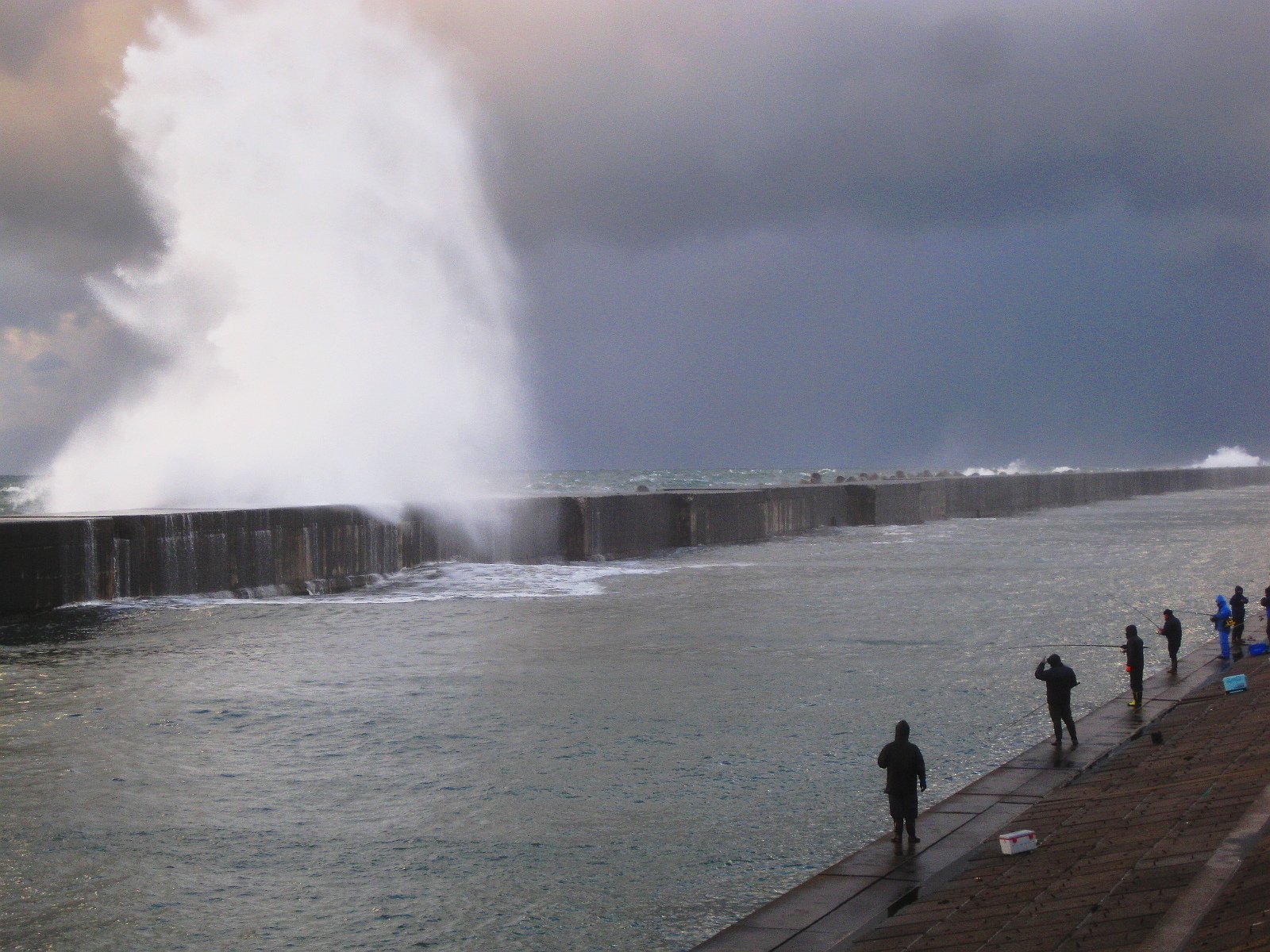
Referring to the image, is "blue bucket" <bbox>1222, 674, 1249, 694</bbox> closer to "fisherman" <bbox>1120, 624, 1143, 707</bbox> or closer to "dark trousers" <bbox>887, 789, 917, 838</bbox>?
"fisherman" <bbox>1120, 624, 1143, 707</bbox>

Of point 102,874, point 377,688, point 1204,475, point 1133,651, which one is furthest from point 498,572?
point 1204,475

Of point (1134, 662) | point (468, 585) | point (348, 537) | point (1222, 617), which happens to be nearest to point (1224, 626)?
point (1222, 617)

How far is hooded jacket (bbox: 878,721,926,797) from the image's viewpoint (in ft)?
23.5

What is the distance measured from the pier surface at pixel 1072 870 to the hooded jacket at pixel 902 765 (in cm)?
31

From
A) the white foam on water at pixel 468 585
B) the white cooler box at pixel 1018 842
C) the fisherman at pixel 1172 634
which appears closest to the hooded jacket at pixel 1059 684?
the white cooler box at pixel 1018 842

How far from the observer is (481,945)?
6.20m

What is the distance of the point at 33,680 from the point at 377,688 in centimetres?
353

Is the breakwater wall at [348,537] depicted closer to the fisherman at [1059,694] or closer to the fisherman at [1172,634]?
the fisherman at [1059,694]

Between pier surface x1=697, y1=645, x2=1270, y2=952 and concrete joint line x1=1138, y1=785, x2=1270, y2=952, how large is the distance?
0.4 inches

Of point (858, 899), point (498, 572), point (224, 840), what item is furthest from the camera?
point (498, 572)

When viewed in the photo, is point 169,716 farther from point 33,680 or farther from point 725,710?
point 725,710

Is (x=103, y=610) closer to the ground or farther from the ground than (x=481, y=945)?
farther from the ground

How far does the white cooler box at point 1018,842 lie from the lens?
6566 millimetres

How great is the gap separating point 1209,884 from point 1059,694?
4139 mm
